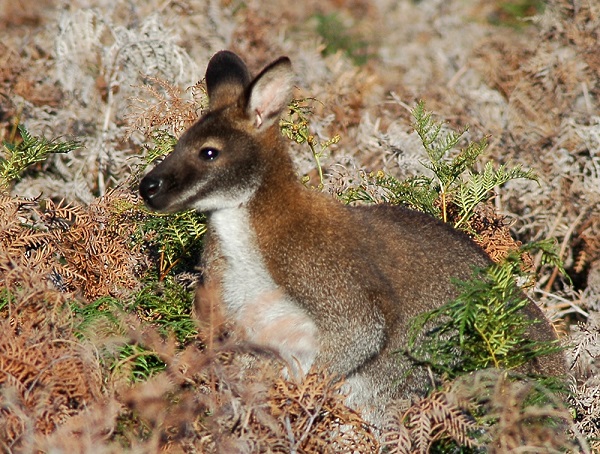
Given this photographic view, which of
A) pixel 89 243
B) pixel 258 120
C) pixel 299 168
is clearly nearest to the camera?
pixel 258 120

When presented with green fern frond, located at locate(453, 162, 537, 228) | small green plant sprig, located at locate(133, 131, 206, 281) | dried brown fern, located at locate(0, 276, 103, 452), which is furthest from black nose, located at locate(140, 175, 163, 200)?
green fern frond, located at locate(453, 162, 537, 228)

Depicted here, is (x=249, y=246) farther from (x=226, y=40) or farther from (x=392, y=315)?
(x=226, y=40)

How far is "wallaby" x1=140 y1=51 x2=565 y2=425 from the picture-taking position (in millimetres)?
4457

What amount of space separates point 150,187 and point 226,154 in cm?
42

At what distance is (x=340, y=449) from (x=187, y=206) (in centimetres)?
146

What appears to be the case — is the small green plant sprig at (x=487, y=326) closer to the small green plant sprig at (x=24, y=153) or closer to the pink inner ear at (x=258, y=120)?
the pink inner ear at (x=258, y=120)

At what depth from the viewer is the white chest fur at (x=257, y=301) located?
445cm

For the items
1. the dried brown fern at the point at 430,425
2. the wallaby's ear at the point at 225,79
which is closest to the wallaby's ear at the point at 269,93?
the wallaby's ear at the point at 225,79

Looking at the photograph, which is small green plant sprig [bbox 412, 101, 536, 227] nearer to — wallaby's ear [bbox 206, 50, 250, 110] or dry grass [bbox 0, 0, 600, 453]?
dry grass [bbox 0, 0, 600, 453]

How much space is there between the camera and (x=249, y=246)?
4586 mm

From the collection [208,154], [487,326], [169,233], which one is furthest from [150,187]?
[487,326]

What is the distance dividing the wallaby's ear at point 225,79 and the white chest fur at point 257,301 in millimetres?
685

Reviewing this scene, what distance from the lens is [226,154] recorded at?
4.65 m

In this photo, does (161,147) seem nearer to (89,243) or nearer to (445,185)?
(89,243)
